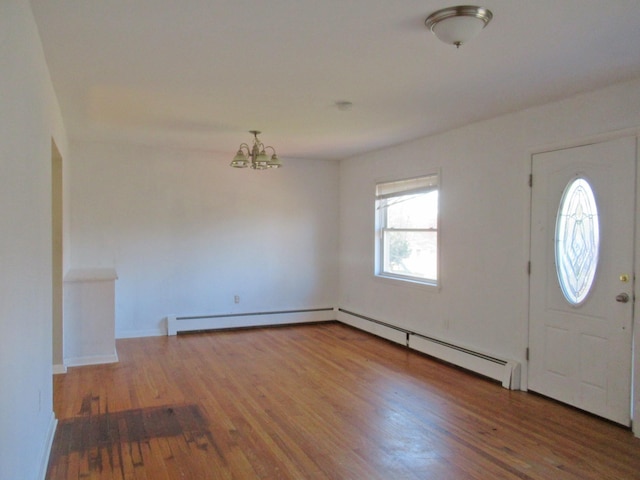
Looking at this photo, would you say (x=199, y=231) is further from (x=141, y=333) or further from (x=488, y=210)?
(x=488, y=210)

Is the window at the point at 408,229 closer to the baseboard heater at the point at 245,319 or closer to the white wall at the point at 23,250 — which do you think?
the baseboard heater at the point at 245,319

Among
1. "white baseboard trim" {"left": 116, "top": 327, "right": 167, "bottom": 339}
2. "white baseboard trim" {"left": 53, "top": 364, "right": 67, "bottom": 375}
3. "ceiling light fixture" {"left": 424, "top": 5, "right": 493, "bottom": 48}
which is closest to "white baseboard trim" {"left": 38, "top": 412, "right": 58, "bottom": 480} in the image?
"white baseboard trim" {"left": 53, "top": 364, "right": 67, "bottom": 375}

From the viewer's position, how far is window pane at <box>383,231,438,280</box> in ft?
18.3

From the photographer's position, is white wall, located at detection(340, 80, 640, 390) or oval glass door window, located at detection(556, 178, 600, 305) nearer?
oval glass door window, located at detection(556, 178, 600, 305)

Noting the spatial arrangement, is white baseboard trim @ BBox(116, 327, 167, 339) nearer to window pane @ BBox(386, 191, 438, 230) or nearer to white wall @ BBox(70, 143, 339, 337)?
white wall @ BBox(70, 143, 339, 337)

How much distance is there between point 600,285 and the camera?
3.62 metres

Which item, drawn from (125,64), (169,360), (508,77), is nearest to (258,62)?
(125,64)

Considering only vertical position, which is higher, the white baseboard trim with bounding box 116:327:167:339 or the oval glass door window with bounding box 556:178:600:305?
the oval glass door window with bounding box 556:178:600:305

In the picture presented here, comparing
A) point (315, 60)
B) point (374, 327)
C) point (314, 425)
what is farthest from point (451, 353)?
point (315, 60)

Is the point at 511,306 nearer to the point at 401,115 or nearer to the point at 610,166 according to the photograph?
the point at 610,166

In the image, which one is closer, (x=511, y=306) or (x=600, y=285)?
(x=600, y=285)

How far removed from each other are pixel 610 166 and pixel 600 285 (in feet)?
2.92

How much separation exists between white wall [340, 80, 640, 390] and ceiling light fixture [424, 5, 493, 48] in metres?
1.74

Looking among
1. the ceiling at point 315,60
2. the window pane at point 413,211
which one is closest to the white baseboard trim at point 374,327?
the window pane at point 413,211
